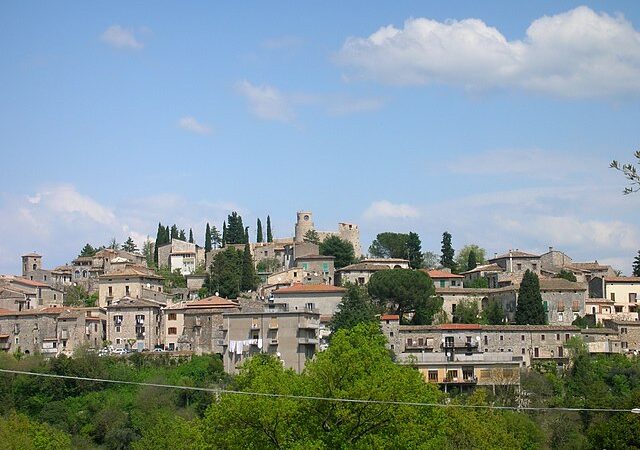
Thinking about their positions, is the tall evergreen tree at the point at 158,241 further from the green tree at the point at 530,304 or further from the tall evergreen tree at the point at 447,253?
the green tree at the point at 530,304

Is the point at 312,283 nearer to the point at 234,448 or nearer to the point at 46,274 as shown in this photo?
the point at 46,274

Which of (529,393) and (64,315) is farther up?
(64,315)

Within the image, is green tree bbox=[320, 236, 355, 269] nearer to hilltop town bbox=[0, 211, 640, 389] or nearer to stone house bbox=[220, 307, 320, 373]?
hilltop town bbox=[0, 211, 640, 389]

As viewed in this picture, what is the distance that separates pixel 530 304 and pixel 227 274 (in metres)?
22.8

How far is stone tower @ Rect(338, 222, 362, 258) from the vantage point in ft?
351

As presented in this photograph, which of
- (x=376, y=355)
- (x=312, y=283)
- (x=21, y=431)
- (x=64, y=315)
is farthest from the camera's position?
(x=312, y=283)

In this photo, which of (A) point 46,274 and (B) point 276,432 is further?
(A) point 46,274

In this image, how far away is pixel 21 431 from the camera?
5194cm

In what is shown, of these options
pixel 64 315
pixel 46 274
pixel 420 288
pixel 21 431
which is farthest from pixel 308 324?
pixel 46 274

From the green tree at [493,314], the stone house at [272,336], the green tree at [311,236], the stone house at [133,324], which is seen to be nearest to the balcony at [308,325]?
the stone house at [272,336]

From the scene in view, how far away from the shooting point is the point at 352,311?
71.2 metres

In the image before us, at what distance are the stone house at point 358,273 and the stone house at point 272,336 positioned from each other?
14246mm

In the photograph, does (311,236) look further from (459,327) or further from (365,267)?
(459,327)

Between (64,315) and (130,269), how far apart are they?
34.7 ft
